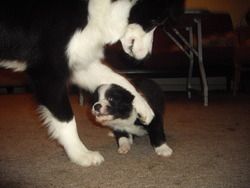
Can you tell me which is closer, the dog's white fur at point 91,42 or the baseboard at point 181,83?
the dog's white fur at point 91,42

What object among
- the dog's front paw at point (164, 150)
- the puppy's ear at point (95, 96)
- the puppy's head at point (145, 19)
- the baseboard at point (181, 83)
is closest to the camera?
the puppy's head at point (145, 19)

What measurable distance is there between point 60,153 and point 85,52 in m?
0.53

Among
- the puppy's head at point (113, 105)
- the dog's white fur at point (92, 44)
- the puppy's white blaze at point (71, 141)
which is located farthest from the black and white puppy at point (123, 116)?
the puppy's white blaze at point (71, 141)

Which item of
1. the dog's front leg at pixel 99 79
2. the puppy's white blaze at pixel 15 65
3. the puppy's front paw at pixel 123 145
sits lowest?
the puppy's front paw at pixel 123 145

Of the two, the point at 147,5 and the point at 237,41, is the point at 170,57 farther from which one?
the point at 147,5

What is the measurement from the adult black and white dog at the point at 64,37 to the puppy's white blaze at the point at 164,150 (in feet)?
0.96

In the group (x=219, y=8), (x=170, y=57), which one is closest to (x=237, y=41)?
(x=170, y=57)

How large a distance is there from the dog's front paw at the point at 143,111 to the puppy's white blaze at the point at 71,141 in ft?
1.06

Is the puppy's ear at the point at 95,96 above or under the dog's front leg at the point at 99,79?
under

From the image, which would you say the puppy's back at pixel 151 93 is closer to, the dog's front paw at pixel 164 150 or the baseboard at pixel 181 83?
the dog's front paw at pixel 164 150

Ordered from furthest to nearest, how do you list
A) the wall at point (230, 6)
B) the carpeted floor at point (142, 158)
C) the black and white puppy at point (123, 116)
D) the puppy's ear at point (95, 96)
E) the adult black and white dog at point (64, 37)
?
the wall at point (230, 6), the puppy's ear at point (95, 96), the black and white puppy at point (123, 116), the adult black and white dog at point (64, 37), the carpeted floor at point (142, 158)

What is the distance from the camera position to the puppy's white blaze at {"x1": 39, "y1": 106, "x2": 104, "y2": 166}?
162cm

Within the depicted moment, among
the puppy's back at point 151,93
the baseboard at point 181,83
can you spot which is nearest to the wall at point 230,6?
the baseboard at point 181,83

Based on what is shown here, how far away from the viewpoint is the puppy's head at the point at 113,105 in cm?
188
